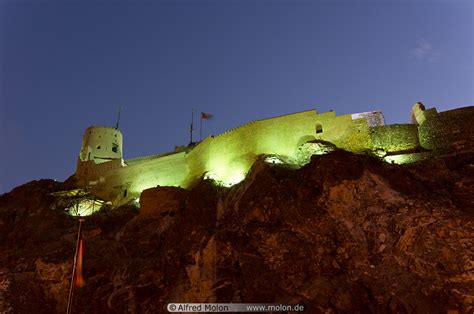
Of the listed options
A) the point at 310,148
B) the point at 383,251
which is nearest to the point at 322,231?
the point at 383,251

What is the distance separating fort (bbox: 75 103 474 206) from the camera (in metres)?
27.0

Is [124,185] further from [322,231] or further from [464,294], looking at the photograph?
[464,294]

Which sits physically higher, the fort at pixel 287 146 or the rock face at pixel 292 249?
the fort at pixel 287 146

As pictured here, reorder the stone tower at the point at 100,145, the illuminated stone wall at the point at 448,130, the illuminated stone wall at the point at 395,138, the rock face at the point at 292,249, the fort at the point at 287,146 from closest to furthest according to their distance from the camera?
the rock face at the point at 292,249 → the illuminated stone wall at the point at 448,130 → the fort at the point at 287,146 → the illuminated stone wall at the point at 395,138 → the stone tower at the point at 100,145

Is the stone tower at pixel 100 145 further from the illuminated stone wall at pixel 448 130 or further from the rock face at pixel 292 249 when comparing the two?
the illuminated stone wall at pixel 448 130

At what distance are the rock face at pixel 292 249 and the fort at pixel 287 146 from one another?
12.2 ft

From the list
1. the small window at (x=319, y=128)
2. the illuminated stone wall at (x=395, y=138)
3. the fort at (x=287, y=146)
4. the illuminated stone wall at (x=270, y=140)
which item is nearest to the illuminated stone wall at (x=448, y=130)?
the fort at (x=287, y=146)

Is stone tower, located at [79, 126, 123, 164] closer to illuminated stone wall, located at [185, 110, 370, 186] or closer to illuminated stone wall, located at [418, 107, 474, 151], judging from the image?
illuminated stone wall, located at [185, 110, 370, 186]

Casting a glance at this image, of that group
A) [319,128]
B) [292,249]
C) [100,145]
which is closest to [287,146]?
[319,128]

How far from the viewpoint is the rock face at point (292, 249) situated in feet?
54.1

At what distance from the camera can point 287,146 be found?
31203mm

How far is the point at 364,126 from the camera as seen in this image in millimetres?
29547

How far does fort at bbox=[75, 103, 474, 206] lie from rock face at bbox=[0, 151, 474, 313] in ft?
12.2

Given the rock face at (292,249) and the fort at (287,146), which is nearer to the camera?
the rock face at (292,249)
